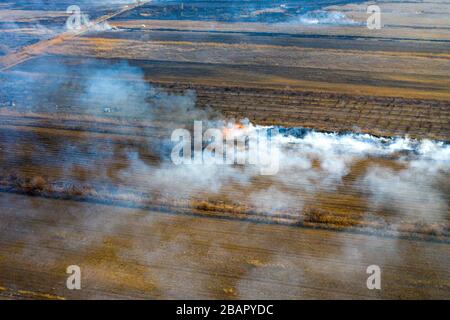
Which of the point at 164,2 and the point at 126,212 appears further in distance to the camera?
the point at 164,2

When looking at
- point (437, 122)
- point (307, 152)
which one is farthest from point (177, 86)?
point (437, 122)

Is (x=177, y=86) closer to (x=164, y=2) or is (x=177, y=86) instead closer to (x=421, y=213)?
(x=421, y=213)

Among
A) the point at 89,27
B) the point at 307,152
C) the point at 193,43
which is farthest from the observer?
the point at 89,27

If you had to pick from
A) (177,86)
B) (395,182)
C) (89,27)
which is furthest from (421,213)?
(89,27)

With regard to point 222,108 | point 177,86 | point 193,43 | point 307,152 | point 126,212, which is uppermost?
point 193,43

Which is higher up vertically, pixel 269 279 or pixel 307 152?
pixel 307 152
